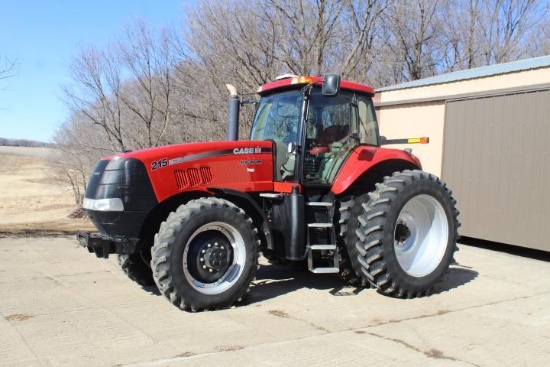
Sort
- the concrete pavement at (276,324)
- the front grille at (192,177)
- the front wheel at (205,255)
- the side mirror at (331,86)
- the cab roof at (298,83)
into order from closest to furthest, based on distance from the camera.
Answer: the concrete pavement at (276,324), the front wheel at (205,255), the front grille at (192,177), the side mirror at (331,86), the cab roof at (298,83)

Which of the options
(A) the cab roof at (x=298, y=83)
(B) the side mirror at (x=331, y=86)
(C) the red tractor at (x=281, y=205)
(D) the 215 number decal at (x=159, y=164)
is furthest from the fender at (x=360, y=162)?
(D) the 215 number decal at (x=159, y=164)

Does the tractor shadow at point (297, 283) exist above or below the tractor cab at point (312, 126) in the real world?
below

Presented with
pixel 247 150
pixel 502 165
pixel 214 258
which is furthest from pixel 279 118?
pixel 502 165

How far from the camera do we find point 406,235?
21.1ft

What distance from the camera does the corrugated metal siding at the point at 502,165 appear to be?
8.77 metres

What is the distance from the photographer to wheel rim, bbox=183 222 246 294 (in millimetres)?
5301

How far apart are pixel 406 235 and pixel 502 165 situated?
3.95 metres

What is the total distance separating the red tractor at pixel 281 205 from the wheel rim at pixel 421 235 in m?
0.02

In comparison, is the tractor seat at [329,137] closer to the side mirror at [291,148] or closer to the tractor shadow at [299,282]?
the side mirror at [291,148]

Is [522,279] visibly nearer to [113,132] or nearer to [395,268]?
[395,268]

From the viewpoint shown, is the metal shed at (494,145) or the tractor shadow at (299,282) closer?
the tractor shadow at (299,282)

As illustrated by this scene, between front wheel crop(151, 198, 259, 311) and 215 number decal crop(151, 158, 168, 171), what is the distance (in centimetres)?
47

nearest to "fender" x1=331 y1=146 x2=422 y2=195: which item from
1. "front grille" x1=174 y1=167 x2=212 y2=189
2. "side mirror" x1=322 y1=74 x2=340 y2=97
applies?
"side mirror" x1=322 y1=74 x2=340 y2=97

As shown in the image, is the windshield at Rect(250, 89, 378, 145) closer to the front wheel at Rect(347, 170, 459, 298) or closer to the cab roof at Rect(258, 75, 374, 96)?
the cab roof at Rect(258, 75, 374, 96)
